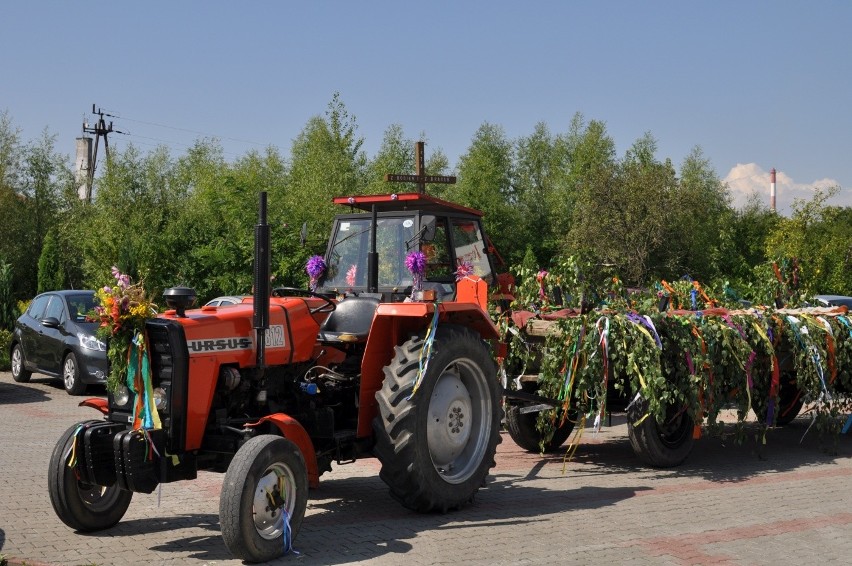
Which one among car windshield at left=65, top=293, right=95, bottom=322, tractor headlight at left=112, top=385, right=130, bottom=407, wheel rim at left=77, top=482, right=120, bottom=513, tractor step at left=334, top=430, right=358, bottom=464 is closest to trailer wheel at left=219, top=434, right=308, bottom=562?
tractor step at left=334, top=430, right=358, bottom=464

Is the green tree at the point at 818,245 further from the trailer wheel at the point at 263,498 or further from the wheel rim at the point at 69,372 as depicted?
the trailer wheel at the point at 263,498

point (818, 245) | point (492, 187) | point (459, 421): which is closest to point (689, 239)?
point (818, 245)

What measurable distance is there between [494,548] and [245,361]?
6.79 ft

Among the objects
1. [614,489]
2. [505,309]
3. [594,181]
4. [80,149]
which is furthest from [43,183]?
[614,489]

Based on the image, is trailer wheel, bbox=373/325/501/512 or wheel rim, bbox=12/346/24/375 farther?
wheel rim, bbox=12/346/24/375

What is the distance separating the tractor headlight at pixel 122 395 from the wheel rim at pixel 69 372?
969cm

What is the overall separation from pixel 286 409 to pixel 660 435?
400cm

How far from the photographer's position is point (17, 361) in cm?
1716

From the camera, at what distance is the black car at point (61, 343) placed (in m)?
15.0

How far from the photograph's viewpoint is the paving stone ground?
19.8 ft

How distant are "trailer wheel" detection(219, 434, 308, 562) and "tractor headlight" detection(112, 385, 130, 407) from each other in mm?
904

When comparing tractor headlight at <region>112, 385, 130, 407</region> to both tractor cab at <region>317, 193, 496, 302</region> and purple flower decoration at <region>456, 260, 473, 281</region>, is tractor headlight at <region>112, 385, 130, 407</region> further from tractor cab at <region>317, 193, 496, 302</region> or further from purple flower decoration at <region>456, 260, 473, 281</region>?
purple flower decoration at <region>456, 260, 473, 281</region>

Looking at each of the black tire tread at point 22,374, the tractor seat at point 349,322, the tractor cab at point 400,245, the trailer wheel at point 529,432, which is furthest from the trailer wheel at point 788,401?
the black tire tread at point 22,374

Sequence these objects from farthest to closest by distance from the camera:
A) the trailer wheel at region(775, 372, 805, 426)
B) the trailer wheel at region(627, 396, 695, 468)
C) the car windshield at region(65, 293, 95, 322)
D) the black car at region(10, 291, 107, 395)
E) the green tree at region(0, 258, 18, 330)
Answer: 1. the green tree at region(0, 258, 18, 330)
2. the car windshield at region(65, 293, 95, 322)
3. the black car at region(10, 291, 107, 395)
4. the trailer wheel at region(775, 372, 805, 426)
5. the trailer wheel at region(627, 396, 695, 468)
